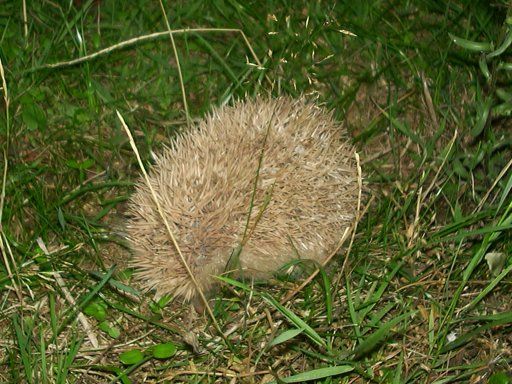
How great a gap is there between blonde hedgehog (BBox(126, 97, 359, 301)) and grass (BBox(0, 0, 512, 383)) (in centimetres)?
15

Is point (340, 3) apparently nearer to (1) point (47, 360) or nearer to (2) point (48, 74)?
(2) point (48, 74)

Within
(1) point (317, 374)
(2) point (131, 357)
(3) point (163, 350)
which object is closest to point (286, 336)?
(1) point (317, 374)

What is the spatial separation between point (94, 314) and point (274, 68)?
5.17 feet

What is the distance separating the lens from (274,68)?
166 inches

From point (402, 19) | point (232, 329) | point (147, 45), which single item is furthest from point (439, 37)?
point (232, 329)

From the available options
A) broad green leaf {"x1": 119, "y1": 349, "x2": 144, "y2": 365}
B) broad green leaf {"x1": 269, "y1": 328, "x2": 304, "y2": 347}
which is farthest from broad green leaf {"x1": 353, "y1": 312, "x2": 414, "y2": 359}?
broad green leaf {"x1": 119, "y1": 349, "x2": 144, "y2": 365}

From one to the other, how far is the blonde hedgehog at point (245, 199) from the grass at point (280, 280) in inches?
5.8

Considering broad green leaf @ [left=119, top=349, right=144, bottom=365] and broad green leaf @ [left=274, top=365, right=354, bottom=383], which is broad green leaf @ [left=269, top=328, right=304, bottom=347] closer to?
broad green leaf @ [left=274, top=365, right=354, bottom=383]

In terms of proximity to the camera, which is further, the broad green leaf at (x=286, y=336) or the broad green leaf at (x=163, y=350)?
the broad green leaf at (x=163, y=350)

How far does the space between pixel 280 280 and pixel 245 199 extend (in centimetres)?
47

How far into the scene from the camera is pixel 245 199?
3.23 m

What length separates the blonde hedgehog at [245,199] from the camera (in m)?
3.22

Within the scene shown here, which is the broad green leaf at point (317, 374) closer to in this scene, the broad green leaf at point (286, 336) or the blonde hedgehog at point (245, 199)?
the broad green leaf at point (286, 336)

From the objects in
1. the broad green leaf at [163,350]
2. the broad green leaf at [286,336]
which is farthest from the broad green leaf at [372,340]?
the broad green leaf at [163,350]
